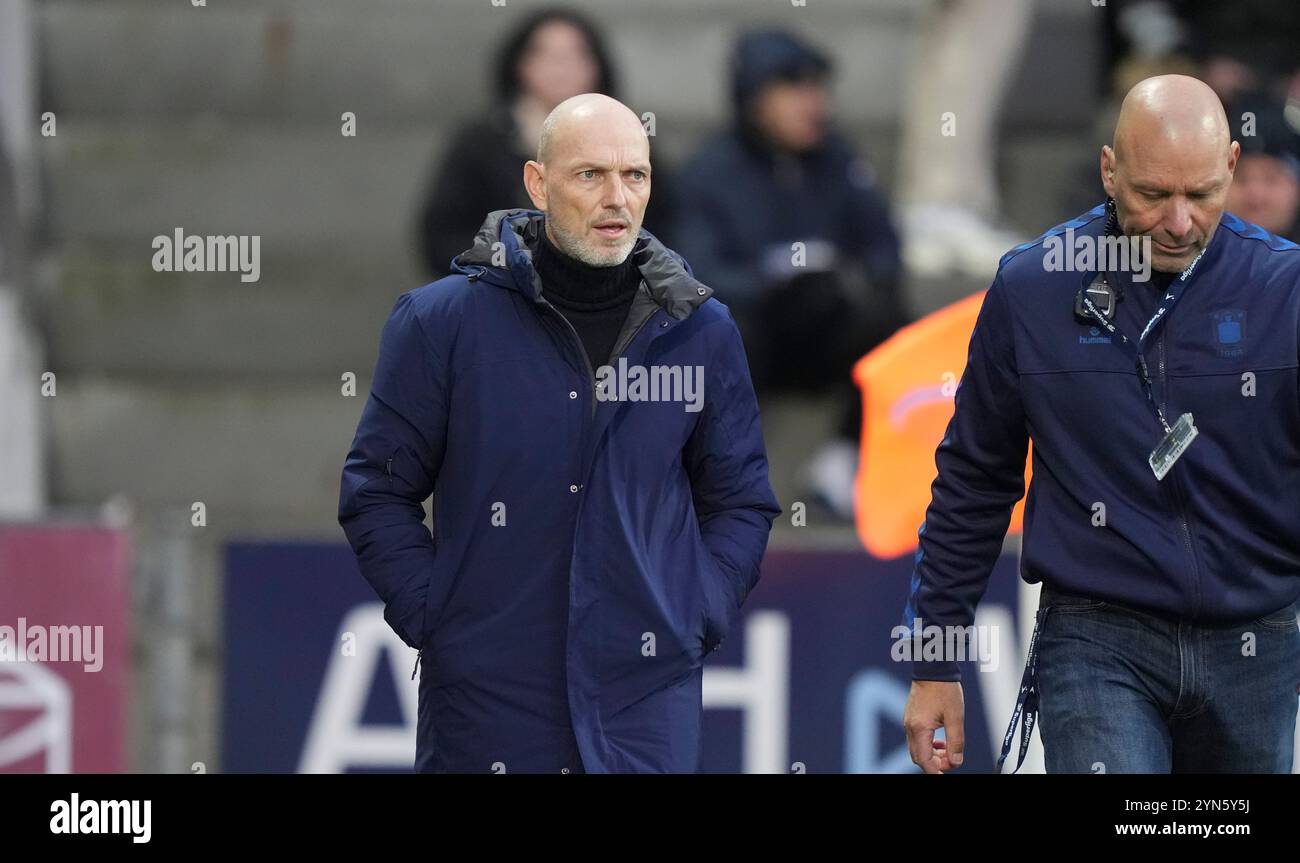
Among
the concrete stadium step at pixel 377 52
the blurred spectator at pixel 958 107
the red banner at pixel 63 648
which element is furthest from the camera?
the concrete stadium step at pixel 377 52

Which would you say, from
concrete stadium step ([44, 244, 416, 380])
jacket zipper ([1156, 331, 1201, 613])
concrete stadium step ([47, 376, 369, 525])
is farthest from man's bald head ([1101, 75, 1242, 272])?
concrete stadium step ([44, 244, 416, 380])

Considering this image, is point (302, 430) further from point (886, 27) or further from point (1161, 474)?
point (1161, 474)

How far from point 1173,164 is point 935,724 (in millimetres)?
1293

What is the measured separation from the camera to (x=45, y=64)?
10102 millimetres

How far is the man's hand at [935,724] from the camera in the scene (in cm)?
475

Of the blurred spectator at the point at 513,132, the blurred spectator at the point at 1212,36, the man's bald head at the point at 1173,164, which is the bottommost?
the man's bald head at the point at 1173,164

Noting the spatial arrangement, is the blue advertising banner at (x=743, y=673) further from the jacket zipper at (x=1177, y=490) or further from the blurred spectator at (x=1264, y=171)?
the jacket zipper at (x=1177, y=490)

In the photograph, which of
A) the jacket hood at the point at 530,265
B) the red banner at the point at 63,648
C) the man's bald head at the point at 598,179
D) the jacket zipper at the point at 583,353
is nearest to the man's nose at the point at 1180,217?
the jacket hood at the point at 530,265

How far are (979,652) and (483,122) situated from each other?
2.93m

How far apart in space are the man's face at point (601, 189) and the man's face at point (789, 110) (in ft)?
13.1

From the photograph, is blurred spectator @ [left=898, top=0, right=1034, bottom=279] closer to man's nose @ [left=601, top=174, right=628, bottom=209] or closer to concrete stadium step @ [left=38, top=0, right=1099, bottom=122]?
concrete stadium step @ [left=38, top=0, right=1099, bottom=122]

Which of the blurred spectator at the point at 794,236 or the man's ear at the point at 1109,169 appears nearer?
the man's ear at the point at 1109,169
